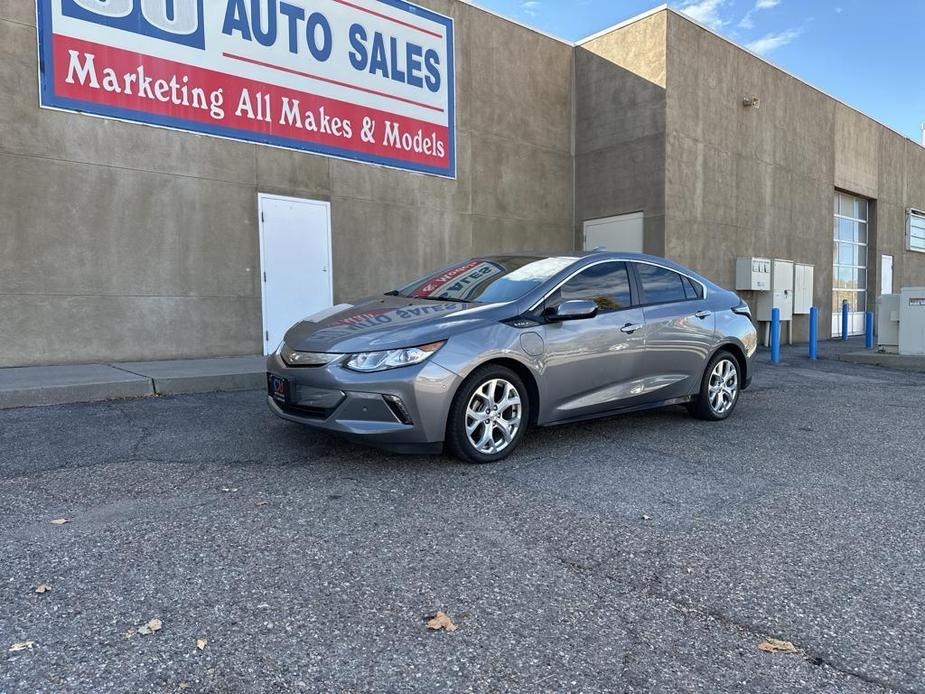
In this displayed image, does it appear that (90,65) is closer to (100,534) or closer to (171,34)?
(171,34)

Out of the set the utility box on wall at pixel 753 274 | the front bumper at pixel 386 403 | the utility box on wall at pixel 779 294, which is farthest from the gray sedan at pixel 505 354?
the utility box on wall at pixel 779 294

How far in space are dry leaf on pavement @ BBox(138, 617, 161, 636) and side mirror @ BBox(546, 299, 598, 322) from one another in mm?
3205

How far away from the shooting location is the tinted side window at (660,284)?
570cm

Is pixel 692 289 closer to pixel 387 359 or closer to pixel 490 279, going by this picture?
pixel 490 279

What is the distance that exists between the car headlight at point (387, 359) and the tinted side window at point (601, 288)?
3.90ft

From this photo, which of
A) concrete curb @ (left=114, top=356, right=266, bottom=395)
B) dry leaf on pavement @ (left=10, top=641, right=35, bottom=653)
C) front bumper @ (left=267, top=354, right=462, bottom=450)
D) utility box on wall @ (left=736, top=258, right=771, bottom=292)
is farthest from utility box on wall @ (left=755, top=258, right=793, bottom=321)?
dry leaf on pavement @ (left=10, top=641, right=35, bottom=653)

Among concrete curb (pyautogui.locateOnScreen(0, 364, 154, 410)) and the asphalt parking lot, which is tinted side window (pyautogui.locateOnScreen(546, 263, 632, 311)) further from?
concrete curb (pyautogui.locateOnScreen(0, 364, 154, 410))

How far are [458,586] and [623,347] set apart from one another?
299 cm

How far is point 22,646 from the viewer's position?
2.24m

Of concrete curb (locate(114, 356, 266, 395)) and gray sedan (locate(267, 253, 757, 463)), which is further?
concrete curb (locate(114, 356, 266, 395))

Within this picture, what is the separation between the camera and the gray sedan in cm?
419

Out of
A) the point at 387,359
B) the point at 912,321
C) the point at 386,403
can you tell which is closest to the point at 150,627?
the point at 386,403

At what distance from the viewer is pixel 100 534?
3.22 metres

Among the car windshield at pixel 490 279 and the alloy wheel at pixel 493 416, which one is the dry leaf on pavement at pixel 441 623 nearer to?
the alloy wheel at pixel 493 416
